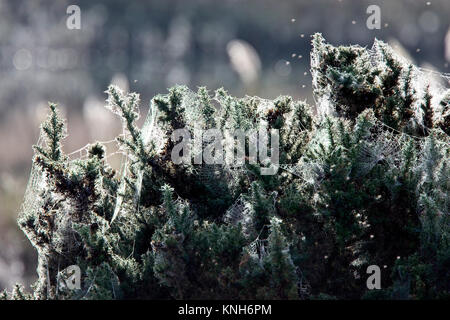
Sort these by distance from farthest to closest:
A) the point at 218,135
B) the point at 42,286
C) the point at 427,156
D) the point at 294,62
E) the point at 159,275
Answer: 1. the point at 294,62
2. the point at 218,135
3. the point at 42,286
4. the point at 427,156
5. the point at 159,275

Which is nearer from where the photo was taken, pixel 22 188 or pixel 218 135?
pixel 218 135

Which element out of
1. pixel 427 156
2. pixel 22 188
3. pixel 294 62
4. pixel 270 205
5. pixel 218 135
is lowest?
pixel 270 205

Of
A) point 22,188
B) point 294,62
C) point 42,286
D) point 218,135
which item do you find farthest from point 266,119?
point 294,62

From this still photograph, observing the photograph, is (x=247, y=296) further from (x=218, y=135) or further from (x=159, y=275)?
(x=218, y=135)

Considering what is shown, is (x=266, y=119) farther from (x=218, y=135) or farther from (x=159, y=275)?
(x=159, y=275)
